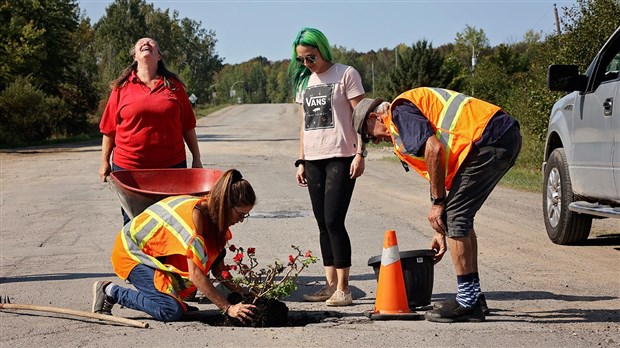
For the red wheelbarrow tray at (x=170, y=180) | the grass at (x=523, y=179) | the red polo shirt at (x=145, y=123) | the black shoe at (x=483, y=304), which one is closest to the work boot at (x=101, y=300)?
the red wheelbarrow tray at (x=170, y=180)

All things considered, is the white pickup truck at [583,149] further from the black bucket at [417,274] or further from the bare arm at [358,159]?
the bare arm at [358,159]

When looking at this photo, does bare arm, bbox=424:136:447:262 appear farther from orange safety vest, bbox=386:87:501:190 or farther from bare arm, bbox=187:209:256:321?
bare arm, bbox=187:209:256:321

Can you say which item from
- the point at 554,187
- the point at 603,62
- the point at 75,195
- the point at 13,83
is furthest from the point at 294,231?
the point at 13,83

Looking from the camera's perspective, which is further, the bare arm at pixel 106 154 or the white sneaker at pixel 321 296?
the bare arm at pixel 106 154

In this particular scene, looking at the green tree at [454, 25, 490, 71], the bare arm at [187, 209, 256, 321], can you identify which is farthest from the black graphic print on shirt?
the green tree at [454, 25, 490, 71]

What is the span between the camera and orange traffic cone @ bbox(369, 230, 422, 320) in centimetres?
688

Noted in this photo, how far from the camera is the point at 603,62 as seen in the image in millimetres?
10031

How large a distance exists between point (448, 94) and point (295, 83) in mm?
1564

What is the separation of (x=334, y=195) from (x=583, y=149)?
379cm

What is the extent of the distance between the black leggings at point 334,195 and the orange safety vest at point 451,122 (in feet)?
3.07

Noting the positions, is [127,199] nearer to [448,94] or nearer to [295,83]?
[295,83]

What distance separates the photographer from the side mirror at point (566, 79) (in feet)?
33.2

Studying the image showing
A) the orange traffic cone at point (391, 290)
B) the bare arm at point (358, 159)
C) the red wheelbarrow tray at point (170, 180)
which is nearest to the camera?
the orange traffic cone at point (391, 290)

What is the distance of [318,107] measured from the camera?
756 centimetres
